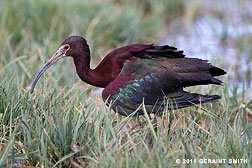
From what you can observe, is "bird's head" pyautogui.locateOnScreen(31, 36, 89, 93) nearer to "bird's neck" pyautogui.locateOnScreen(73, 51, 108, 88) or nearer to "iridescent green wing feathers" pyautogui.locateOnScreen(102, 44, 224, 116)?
"bird's neck" pyautogui.locateOnScreen(73, 51, 108, 88)

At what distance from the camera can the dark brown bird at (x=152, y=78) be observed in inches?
146

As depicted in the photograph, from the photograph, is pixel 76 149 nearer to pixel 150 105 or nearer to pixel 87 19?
pixel 150 105

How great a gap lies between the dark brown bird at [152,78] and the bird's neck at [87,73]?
0.05 metres

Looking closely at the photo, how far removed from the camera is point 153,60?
3824 mm

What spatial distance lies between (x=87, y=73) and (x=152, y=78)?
56cm

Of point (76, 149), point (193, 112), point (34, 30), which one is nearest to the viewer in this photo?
point (76, 149)

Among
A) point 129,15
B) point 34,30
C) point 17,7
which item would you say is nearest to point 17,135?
point 34,30

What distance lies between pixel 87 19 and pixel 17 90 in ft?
10.2

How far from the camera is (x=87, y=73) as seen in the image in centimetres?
396

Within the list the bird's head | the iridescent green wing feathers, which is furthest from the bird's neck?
the iridescent green wing feathers

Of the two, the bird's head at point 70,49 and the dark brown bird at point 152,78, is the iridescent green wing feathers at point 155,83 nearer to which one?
the dark brown bird at point 152,78

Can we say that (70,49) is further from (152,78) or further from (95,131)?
(95,131)

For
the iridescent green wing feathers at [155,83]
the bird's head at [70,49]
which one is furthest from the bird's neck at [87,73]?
the iridescent green wing feathers at [155,83]

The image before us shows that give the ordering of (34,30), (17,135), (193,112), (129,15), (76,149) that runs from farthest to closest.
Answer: (129,15) → (34,30) → (193,112) → (17,135) → (76,149)
